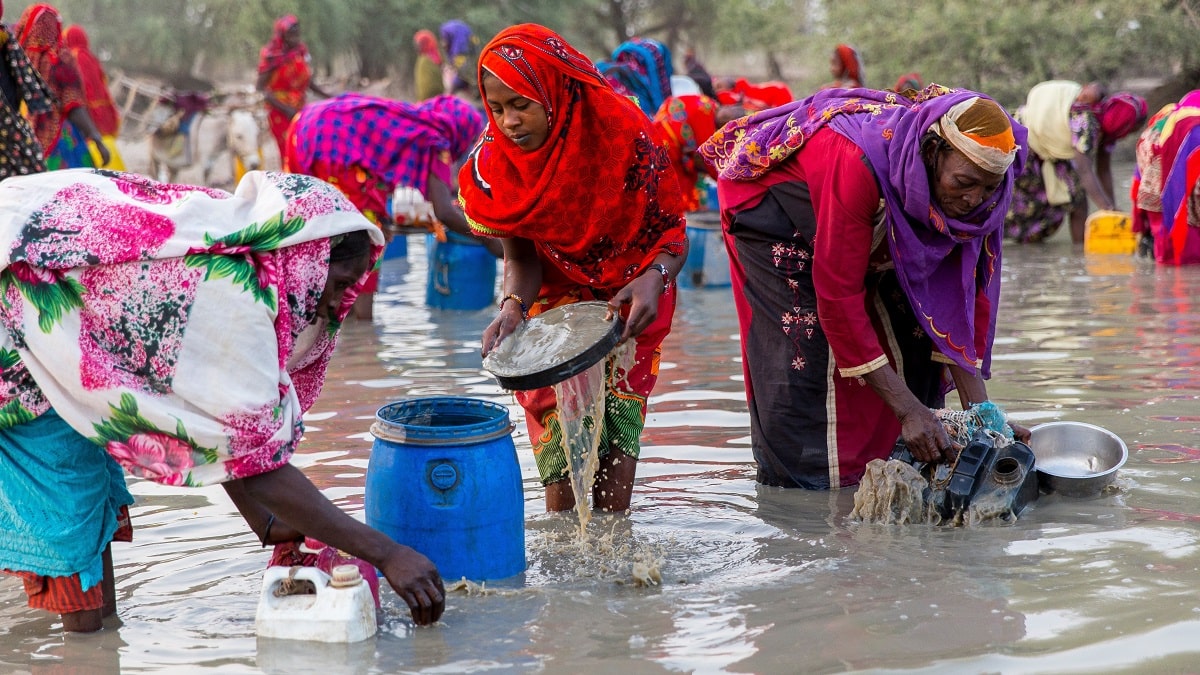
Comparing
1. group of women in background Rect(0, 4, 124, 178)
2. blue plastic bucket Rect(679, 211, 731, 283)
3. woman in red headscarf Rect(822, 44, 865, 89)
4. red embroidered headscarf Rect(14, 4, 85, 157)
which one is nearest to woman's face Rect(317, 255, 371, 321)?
group of women in background Rect(0, 4, 124, 178)

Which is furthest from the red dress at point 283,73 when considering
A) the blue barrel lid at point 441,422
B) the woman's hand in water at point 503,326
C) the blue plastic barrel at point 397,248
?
the blue barrel lid at point 441,422

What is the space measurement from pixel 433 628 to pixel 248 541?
102cm

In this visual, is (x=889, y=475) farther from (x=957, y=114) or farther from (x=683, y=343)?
(x=683, y=343)

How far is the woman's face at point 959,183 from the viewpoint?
3.60 meters

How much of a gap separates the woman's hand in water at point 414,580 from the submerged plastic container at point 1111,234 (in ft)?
28.6

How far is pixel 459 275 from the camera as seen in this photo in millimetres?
8562

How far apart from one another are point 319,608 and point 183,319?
771 mm

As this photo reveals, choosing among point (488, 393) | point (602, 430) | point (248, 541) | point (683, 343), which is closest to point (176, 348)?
point (248, 541)

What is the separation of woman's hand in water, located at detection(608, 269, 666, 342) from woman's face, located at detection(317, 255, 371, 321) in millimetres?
879

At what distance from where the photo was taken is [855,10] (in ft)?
63.0

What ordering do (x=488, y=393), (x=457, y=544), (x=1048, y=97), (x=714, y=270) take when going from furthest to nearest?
(x=1048, y=97), (x=714, y=270), (x=488, y=393), (x=457, y=544)

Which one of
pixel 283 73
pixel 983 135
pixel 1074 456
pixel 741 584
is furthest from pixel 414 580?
pixel 283 73

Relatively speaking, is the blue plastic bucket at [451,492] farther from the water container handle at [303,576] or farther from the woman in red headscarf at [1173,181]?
the woman in red headscarf at [1173,181]

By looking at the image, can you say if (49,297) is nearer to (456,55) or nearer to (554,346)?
(554,346)
